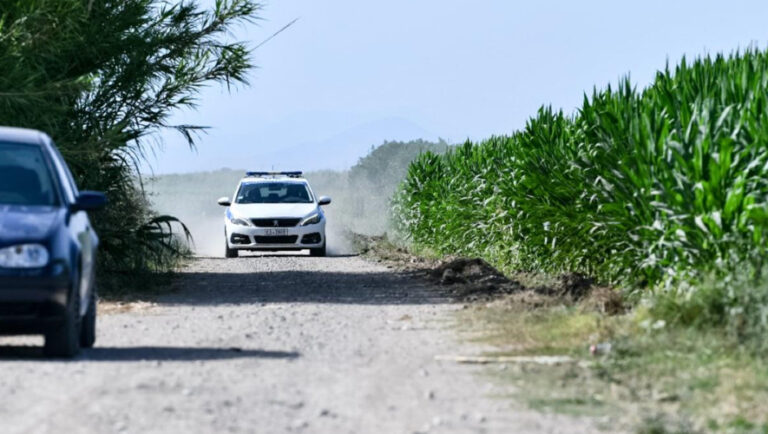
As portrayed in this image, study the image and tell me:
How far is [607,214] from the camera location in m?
17.6

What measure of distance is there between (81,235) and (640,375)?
4680mm

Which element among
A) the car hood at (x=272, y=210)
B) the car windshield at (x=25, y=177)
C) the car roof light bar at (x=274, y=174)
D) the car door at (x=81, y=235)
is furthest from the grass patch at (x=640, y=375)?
the car roof light bar at (x=274, y=174)

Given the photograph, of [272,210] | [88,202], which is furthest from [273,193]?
[88,202]

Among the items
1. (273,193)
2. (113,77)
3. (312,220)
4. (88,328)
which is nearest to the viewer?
(88,328)

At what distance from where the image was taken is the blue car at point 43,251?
430 inches

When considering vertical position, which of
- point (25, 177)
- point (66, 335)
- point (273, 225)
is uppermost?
point (273, 225)

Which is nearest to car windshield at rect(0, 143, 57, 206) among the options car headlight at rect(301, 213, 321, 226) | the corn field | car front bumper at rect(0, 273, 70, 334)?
car front bumper at rect(0, 273, 70, 334)

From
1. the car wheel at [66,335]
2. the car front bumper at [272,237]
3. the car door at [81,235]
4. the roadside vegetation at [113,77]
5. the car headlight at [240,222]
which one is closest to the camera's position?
the car wheel at [66,335]

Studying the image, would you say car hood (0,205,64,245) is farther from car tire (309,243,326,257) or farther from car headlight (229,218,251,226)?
car tire (309,243,326,257)

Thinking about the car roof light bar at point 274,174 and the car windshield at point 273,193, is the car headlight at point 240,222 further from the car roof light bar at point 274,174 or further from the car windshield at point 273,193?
the car roof light bar at point 274,174

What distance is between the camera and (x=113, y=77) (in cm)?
2203

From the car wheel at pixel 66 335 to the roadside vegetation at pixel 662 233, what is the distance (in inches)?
135

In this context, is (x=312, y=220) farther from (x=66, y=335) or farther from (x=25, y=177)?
(x=66, y=335)

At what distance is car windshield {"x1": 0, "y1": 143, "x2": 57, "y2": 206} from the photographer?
39.2 ft
